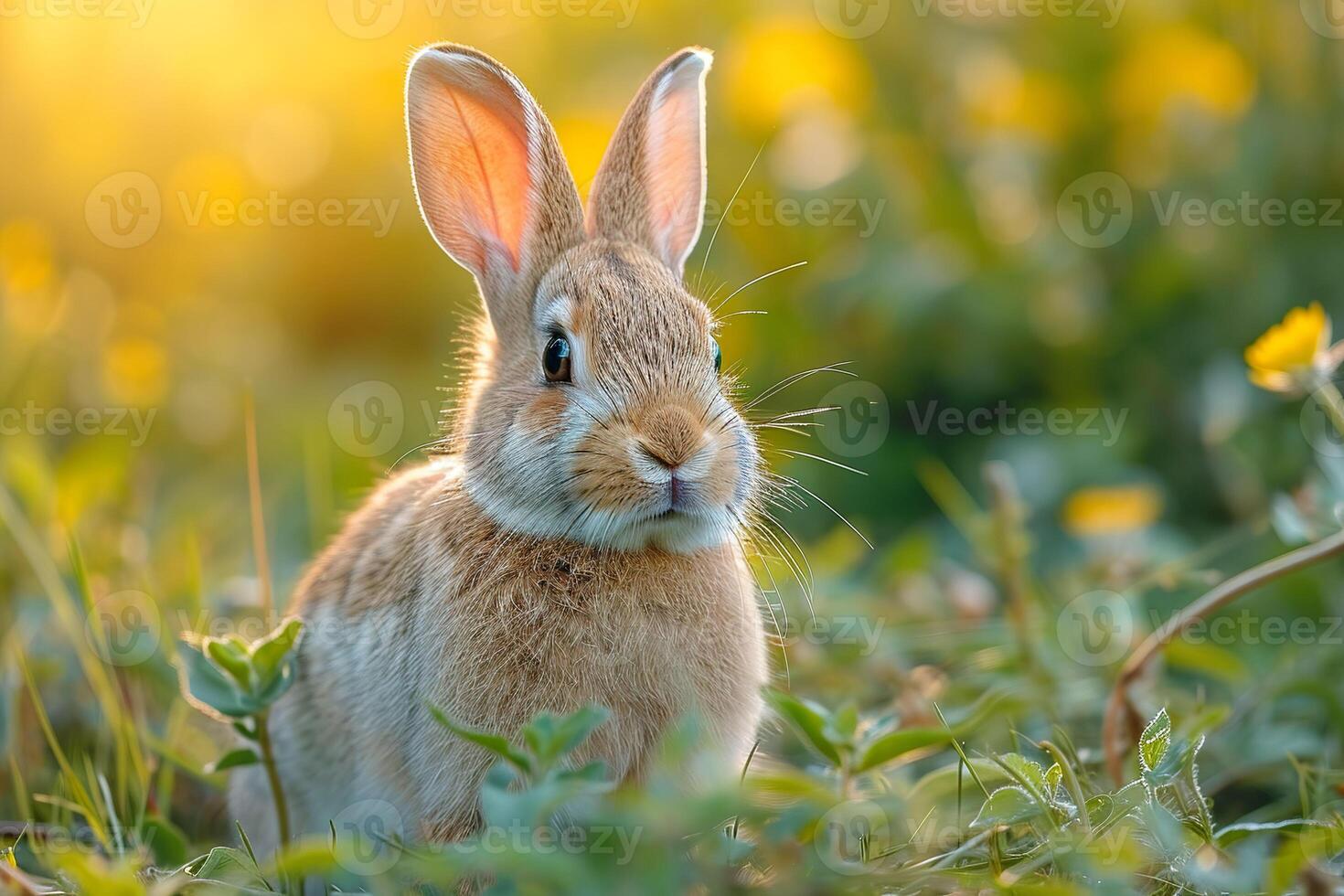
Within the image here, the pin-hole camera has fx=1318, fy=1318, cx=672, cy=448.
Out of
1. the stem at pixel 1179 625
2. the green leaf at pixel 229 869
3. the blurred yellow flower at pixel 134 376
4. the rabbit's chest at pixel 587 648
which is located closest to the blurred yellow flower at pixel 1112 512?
the stem at pixel 1179 625

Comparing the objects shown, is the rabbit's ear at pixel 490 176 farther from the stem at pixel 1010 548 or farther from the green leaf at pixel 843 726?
the green leaf at pixel 843 726

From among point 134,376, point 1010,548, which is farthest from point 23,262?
point 1010,548

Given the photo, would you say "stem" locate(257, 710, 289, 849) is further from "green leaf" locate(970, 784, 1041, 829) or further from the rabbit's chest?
"green leaf" locate(970, 784, 1041, 829)

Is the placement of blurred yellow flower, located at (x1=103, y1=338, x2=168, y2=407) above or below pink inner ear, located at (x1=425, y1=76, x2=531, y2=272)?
below

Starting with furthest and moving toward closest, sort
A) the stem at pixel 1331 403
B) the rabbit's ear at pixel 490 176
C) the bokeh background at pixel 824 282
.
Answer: the bokeh background at pixel 824 282 → the rabbit's ear at pixel 490 176 → the stem at pixel 1331 403

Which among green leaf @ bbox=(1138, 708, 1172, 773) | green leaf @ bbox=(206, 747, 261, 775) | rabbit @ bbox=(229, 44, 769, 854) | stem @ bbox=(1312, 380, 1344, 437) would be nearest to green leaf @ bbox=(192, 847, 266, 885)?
green leaf @ bbox=(206, 747, 261, 775)

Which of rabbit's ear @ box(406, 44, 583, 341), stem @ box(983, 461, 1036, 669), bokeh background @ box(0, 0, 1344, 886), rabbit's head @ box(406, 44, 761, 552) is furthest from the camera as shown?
bokeh background @ box(0, 0, 1344, 886)
